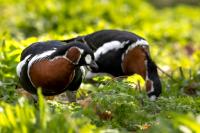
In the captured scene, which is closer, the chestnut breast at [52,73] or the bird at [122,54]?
the chestnut breast at [52,73]

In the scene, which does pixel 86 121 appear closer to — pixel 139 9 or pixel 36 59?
pixel 36 59

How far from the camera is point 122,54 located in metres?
7.82

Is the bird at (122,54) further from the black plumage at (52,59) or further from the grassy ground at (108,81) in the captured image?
the black plumage at (52,59)

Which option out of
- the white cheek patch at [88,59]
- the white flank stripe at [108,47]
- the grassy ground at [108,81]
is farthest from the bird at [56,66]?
the white flank stripe at [108,47]

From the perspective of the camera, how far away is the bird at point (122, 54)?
7.71 meters

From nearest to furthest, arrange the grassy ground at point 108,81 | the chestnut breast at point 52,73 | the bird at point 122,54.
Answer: the grassy ground at point 108,81 < the chestnut breast at point 52,73 < the bird at point 122,54

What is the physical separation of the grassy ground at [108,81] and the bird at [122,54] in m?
0.22

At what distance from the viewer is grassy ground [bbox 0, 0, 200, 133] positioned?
4.83m

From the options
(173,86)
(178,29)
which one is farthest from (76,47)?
(178,29)

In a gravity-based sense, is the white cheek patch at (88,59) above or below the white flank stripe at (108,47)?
above

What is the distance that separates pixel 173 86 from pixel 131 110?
225 cm

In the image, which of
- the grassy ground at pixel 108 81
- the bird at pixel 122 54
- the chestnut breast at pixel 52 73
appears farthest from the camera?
the bird at pixel 122 54

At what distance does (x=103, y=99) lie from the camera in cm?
569

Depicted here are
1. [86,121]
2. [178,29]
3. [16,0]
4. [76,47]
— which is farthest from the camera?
[16,0]
